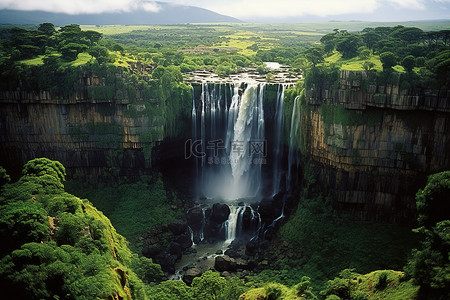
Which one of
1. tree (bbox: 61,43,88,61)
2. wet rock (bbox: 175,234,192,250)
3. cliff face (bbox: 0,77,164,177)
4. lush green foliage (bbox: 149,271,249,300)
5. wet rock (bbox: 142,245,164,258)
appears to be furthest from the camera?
tree (bbox: 61,43,88,61)

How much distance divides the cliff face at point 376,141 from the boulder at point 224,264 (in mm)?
10546

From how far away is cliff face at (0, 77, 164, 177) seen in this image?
131 feet

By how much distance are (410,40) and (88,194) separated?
36845 mm

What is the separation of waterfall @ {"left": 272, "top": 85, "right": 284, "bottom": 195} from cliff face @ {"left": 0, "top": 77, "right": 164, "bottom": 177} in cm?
1160

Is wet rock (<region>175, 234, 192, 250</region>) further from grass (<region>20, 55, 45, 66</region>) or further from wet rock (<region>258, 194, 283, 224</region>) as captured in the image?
grass (<region>20, 55, 45, 66</region>)

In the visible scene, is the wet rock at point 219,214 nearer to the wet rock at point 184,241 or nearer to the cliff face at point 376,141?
the wet rock at point 184,241

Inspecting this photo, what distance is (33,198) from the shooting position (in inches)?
892

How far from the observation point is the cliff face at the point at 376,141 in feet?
Answer: 109

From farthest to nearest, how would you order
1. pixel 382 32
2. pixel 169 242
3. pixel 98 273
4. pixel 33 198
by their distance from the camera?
pixel 382 32 → pixel 169 242 → pixel 33 198 → pixel 98 273

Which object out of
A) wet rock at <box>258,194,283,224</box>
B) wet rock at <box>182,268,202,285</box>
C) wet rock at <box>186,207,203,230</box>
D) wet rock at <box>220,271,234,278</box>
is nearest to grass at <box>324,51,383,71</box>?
wet rock at <box>258,194,283,224</box>

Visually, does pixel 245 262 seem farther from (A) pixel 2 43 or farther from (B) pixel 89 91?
(A) pixel 2 43

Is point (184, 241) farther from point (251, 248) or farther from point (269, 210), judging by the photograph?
point (269, 210)

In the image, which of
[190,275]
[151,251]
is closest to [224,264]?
[190,275]

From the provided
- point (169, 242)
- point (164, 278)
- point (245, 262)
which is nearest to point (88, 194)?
point (169, 242)
